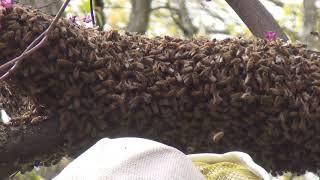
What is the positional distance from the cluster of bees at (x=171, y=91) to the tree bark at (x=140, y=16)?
115 inches

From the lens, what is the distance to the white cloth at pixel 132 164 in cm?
92

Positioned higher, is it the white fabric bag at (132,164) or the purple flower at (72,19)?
the purple flower at (72,19)

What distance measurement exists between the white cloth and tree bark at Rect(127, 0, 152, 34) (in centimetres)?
327

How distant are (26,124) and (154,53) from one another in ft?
1.16

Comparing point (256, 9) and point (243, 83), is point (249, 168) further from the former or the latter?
point (256, 9)

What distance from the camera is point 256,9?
6.09 ft

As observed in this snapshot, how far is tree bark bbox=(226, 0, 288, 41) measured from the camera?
5.95ft

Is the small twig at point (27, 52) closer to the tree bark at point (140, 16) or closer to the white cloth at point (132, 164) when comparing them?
the white cloth at point (132, 164)

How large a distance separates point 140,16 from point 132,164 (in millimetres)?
A: 3472

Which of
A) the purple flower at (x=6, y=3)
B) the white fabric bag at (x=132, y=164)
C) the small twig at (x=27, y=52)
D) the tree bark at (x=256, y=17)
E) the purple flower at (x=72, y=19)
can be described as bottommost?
the white fabric bag at (x=132, y=164)

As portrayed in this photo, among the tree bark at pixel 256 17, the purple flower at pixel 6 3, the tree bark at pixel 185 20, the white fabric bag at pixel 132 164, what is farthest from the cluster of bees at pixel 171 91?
the tree bark at pixel 185 20

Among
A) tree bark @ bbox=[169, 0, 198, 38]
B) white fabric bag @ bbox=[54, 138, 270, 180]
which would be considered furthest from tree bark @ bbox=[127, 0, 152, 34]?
white fabric bag @ bbox=[54, 138, 270, 180]

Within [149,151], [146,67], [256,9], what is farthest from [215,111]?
[256,9]

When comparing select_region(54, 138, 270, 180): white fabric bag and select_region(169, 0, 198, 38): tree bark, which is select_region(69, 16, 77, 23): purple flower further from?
select_region(169, 0, 198, 38): tree bark
